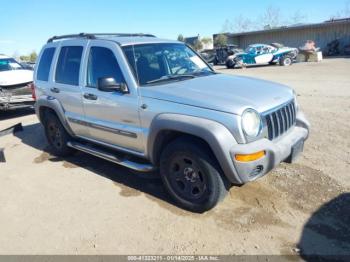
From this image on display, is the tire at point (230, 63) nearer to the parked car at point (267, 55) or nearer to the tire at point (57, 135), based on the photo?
the parked car at point (267, 55)

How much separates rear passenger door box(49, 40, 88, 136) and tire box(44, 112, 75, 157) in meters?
0.44

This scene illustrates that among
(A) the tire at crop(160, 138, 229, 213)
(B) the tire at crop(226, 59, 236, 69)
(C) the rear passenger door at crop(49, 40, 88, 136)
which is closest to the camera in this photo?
(A) the tire at crop(160, 138, 229, 213)

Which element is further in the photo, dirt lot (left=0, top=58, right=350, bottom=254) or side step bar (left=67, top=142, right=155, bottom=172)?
side step bar (left=67, top=142, right=155, bottom=172)

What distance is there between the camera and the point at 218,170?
11.8 ft

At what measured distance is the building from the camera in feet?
121

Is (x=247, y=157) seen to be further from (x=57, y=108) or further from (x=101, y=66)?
(x=57, y=108)

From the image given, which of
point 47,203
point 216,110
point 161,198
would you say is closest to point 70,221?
point 47,203

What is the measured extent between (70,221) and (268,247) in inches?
87.6

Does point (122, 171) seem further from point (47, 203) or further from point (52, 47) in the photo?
point (52, 47)

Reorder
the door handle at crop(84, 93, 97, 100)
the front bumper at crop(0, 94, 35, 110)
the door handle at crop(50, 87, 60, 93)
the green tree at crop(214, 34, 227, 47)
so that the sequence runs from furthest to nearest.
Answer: the green tree at crop(214, 34, 227, 47) → the front bumper at crop(0, 94, 35, 110) → the door handle at crop(50, 87, 60, 93) → the door handle at crop(84, 93, 97, 100)

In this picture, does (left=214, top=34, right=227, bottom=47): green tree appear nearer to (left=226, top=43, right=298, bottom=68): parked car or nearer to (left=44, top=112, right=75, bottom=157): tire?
(left=226, top=43, right=298, bottom=68): parked car

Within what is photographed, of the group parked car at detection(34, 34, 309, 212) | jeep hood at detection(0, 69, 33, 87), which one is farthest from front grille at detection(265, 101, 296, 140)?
jeep hood at detection(0, 69, 33, 87)

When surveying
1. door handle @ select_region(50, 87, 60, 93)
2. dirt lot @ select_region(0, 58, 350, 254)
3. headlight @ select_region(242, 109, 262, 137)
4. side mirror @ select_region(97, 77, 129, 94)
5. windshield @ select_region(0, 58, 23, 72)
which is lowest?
dirt lot @ select_region(0, 58, 350, 254)

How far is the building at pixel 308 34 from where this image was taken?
36.9 meters
